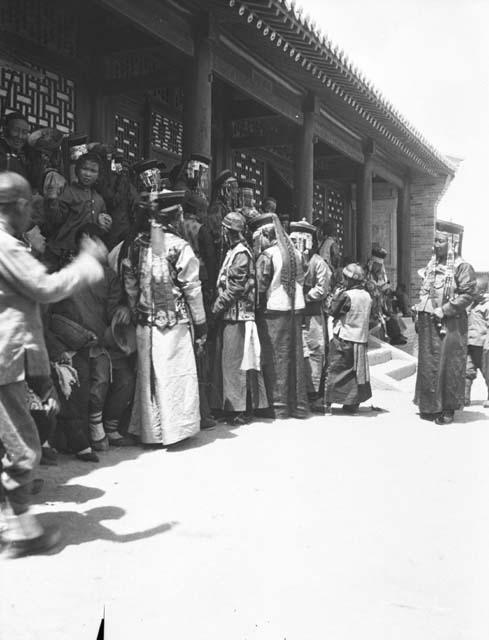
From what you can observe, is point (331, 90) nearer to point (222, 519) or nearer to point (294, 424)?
point (294, 424)

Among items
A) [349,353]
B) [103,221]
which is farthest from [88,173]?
[349,353]

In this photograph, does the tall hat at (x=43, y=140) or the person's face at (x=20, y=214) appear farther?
the tall hat at (x=43, y=140)

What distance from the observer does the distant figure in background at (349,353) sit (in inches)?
252

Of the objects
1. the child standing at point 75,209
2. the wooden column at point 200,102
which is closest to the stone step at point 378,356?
the wooden column at point 200,102

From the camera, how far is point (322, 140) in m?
11.4

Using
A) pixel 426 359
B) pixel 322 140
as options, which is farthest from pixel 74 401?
pixel 322 140

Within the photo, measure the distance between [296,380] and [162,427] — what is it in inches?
70.4

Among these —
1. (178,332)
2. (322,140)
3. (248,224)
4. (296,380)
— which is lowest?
(296,380)

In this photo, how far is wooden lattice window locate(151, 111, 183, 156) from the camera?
9.32 metres

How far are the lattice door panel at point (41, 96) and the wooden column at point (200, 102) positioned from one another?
1478 millimetres

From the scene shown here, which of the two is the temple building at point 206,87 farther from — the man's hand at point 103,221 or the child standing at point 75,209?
the man's hand at point 103,221

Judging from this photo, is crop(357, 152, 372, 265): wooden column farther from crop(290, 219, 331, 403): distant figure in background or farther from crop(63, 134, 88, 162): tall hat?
crop(63, 134, 88, 162): tall hat

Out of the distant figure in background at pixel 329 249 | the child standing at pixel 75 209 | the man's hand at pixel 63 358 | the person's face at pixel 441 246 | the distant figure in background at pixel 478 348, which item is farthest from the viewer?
the distant figure in background at pixel 329 249

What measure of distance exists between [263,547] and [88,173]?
3257 mm
